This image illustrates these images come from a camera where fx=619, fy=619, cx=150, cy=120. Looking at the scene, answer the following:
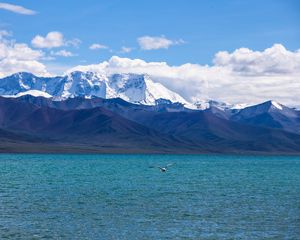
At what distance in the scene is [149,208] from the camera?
52156 mm

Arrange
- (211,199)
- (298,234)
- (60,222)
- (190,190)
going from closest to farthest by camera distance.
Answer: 1. (298,234)
2. (60,222)
3. (211,199)
4. (190,190)

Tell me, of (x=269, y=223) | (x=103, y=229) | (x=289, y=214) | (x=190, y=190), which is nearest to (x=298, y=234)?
(x=269, y=223)

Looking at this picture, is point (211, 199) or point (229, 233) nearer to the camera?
point (229, 233)

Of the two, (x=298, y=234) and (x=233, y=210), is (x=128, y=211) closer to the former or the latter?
(x=233, y=210)

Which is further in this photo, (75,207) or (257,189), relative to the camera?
(257,189)

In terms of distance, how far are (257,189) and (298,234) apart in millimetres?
33239

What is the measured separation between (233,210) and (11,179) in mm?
40442

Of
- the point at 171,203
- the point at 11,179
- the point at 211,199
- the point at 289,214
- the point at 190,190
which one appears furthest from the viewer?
the point at 11,179

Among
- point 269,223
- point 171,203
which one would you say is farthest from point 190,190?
point 269,223

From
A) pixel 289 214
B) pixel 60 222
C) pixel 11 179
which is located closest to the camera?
pixel 60 222

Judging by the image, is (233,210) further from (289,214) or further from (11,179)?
(11,179)

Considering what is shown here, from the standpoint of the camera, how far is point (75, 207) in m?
51.9

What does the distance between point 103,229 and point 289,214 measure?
54.1ft

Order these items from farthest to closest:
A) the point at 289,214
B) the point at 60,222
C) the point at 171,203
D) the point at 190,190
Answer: the point at 190,190 < the point at 171,203 < the point at 289,214 < the point at 60,222
